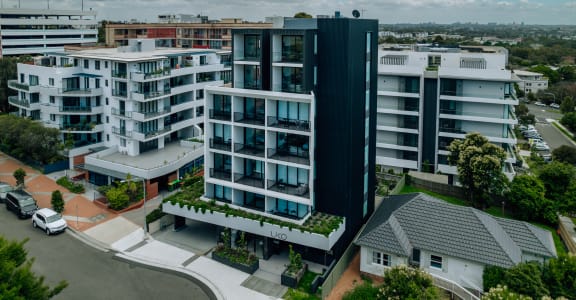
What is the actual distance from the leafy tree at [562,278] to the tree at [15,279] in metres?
25.0

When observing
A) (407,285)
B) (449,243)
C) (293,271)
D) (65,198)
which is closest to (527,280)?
(449,243)

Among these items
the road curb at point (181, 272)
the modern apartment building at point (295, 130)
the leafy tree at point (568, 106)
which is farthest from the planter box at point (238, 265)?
the leafy tree at point (568, 106)

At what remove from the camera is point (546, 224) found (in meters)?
40.2

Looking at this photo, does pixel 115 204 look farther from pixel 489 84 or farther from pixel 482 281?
pixel 489 84

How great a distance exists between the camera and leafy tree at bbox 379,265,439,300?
24.2m

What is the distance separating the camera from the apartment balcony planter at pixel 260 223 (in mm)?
30406

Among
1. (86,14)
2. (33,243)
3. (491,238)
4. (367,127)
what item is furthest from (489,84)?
(86,14)

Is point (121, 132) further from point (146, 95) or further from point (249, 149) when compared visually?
point (249, 149)

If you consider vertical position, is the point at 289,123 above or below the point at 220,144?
above

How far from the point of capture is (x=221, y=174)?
35.5 metres

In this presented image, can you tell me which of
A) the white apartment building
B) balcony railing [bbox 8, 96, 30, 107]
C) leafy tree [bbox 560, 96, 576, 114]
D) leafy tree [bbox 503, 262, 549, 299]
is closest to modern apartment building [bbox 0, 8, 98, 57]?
balcony railing [bbox 8, 96, 30, 107]

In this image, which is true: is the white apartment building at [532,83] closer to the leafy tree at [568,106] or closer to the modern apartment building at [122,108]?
the leafy tree at [568,106]

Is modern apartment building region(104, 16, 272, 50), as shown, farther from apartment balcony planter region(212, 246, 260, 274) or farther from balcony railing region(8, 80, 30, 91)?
apartment balcony planter region(212, 246, 260, 274)

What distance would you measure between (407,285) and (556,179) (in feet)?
82.0
